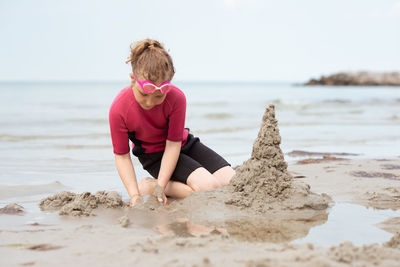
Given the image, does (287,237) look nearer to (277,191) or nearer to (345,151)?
(277,191)

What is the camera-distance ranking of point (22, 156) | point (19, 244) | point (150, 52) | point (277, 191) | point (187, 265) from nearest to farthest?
1. point (187, 265)
2. point (19, 244)
3. point (150, 52)
4. point (277, 191)
5. point (22, 156)

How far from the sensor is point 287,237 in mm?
2553

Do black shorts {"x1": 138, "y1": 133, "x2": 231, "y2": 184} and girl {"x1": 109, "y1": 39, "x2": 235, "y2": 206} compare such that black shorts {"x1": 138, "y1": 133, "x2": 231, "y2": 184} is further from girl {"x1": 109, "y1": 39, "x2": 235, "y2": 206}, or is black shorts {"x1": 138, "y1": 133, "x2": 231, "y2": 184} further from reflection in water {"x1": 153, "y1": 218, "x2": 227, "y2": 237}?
reflection in water {"x1": 153, "y1": 218, "x2": 227, "y2": 237}

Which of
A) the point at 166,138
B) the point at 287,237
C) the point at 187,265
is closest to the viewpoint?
the point at 187,265

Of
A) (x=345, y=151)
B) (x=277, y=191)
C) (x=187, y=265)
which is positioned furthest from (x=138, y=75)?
(x=345, y=151)

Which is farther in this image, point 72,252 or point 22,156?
point 22,156

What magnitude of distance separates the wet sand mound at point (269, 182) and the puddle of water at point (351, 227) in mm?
190

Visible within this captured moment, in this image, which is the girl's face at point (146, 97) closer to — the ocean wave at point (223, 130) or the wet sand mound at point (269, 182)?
the wet sand mound at point (269, 182)

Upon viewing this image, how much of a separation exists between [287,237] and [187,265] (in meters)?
0.88

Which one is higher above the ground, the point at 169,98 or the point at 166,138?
the point at 169,98

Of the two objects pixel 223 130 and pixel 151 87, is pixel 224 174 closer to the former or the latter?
pixel 151 87

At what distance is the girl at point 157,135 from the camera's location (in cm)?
299

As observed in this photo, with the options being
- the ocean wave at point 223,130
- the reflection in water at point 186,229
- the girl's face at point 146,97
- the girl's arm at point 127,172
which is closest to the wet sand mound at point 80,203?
the girl's arm at point 127,172

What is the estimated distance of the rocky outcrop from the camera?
5869cm
